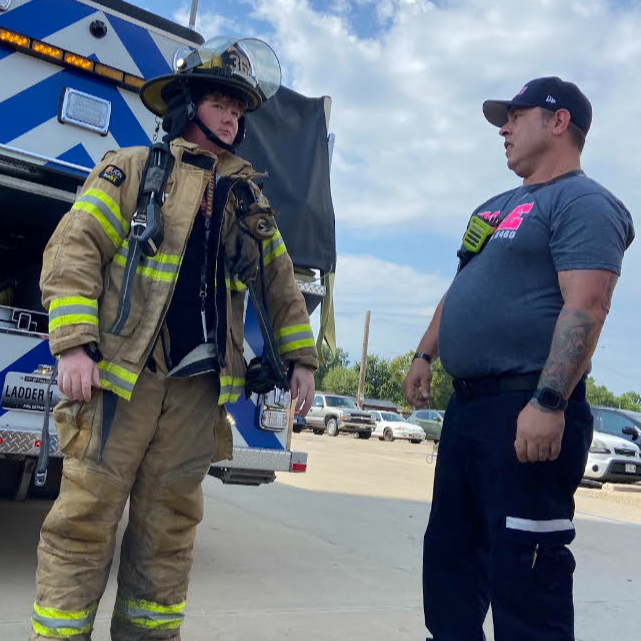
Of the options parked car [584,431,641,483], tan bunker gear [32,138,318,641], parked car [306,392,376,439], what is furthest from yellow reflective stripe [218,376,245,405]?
parked car [306,392,376,439]

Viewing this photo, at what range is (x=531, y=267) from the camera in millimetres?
2525

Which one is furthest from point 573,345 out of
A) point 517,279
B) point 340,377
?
point 340,377

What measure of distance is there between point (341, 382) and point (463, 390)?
243ft

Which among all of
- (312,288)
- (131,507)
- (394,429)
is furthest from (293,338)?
(394,429)

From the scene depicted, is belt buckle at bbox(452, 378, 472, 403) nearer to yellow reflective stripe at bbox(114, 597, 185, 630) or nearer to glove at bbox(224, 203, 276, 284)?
glove at bbox(224, 203, 276, 284)

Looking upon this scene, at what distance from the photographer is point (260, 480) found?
179 inches

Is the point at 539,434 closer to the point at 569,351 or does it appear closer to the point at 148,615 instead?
the point at 569,351

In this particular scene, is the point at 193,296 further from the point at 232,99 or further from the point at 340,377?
the point at 340,377

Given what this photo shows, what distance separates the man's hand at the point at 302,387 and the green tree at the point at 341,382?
71.2m

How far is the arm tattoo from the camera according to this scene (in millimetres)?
2305

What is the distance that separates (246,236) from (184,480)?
88 centimetres

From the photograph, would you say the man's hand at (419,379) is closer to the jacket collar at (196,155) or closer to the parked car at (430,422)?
the jacket collar at (196,155)

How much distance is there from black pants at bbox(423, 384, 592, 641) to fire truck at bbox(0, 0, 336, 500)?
1958mm

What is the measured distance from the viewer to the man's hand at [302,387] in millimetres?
2957
